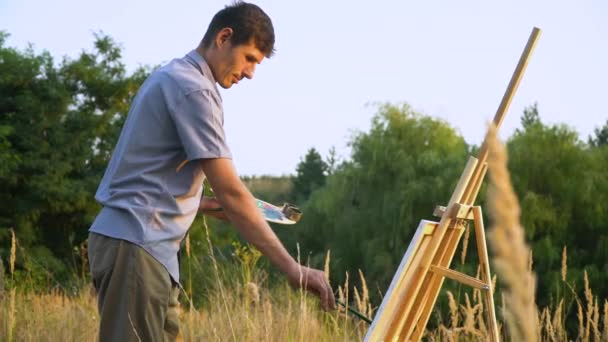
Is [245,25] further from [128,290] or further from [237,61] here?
[128,290]

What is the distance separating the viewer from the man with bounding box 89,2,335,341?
2.24 meters

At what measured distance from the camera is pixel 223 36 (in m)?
2.38

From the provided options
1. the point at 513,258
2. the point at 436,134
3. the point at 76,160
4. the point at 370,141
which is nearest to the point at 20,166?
the point at 76,160

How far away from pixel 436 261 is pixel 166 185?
3.49 feet

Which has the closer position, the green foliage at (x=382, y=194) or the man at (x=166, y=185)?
the man at (x=166, y=185)

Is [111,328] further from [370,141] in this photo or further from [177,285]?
[370,141]

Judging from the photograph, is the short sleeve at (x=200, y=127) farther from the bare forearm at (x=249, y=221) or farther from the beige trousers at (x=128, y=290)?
the beige trousers at (x=128, y=290)

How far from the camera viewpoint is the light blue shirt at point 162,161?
2256 millimetres

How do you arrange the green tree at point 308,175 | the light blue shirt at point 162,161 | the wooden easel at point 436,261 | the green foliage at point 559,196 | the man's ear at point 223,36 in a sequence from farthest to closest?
the green tree at point 308,175
the green foliage at point 559,196
the wooden easel at point 436,261
the man's ear at point 223,36
the light blue shirt at point 162,161

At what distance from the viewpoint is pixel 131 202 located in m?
2.29

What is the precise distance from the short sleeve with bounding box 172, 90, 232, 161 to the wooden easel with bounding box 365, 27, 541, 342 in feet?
2.86

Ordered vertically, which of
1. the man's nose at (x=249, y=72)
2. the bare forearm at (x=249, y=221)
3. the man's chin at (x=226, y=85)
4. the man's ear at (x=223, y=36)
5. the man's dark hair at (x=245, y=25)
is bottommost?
the bare forearm at (x=249, y=221)

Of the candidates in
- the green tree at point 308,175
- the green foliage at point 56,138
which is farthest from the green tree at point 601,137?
the green foliage at point 56,138

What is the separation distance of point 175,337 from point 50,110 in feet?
47.7
